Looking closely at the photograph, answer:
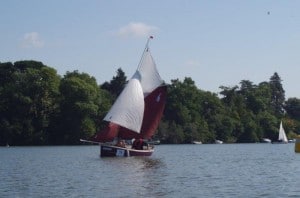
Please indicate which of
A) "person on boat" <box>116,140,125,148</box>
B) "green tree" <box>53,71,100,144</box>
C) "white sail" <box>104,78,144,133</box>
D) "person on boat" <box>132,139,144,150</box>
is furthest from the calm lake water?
"green tree" <box>53,71,100,144</box>

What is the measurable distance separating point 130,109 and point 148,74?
4.64 meters

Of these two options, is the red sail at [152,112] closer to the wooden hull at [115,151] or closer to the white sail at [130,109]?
the white sail at [130,109]

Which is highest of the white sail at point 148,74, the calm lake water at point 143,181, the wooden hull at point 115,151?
the white sail at point 148,74

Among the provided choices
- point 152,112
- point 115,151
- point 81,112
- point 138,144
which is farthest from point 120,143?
point 81,112

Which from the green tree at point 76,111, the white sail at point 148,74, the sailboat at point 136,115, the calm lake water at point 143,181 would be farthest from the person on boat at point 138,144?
the green tree at point 76,111

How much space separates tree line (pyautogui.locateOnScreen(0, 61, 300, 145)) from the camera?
116750 millimetres

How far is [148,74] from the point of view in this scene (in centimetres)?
6900

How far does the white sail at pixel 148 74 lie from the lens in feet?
226

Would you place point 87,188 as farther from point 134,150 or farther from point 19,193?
point 134,150

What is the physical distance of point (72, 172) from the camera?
153ft

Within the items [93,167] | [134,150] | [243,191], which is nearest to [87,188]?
[243,191]

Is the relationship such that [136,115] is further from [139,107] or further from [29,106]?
[29,106]

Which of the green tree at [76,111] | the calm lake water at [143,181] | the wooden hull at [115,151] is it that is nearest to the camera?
the calm lake water at [143,181]

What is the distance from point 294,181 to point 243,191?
647 cm
